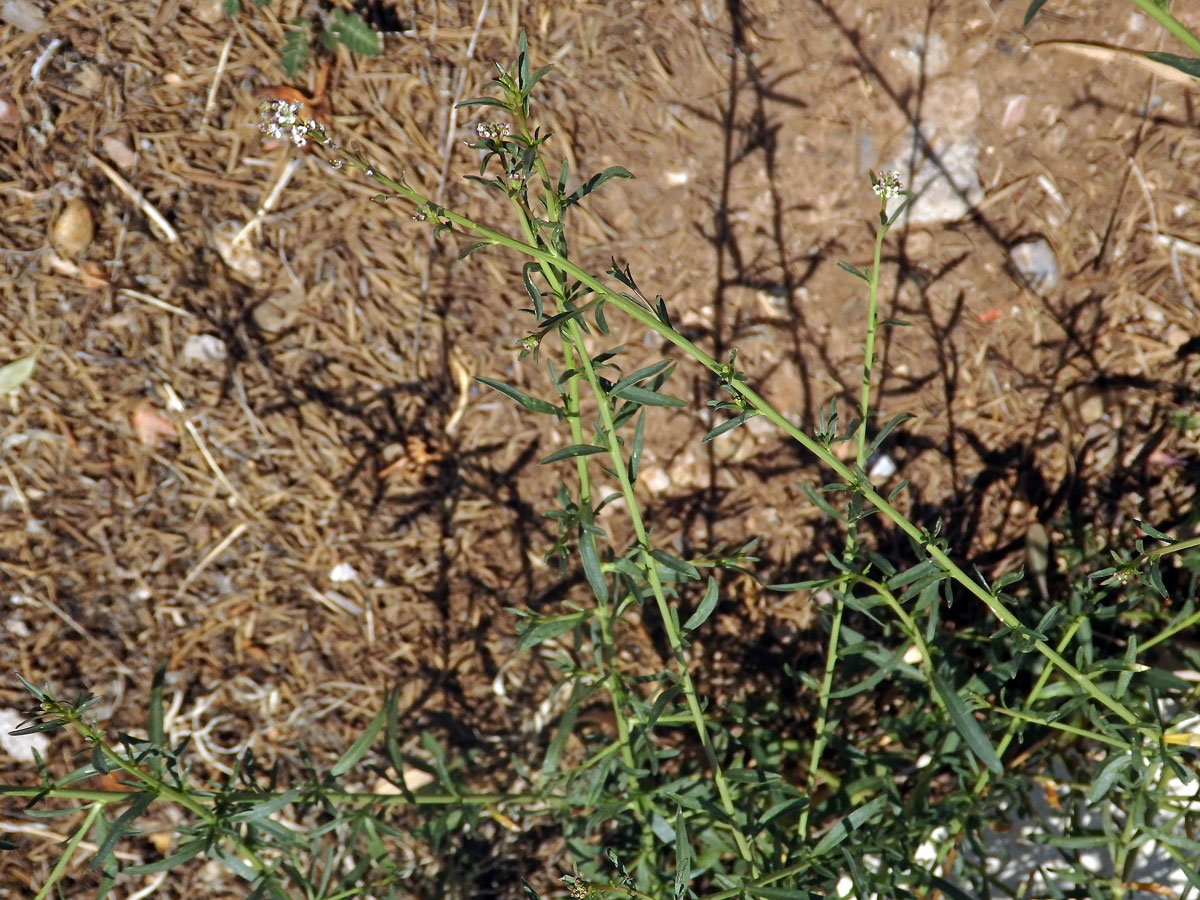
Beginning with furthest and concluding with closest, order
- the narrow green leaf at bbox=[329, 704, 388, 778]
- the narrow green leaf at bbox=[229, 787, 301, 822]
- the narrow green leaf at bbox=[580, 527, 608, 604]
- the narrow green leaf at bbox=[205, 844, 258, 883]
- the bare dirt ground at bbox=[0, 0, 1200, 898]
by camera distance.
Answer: the bare dirt ground at bbox=[0, 0, 1200, 898] → the narrow green leaf at bbox=[329, 704, 388, 778] → the narrow green leaf at bbox=[205, 844, 258, 883] → the narrow green leaf at bbox=[229, 787, 301, 822] → the narrow green leaf at bbox=[580, 527, 608, 604]

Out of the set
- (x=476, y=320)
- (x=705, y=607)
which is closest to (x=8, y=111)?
(x=476, y=320)

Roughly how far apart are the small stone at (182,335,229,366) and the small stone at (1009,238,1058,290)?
259cm

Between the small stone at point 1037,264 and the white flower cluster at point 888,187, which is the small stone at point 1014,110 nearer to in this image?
the small stone at point 1037,264

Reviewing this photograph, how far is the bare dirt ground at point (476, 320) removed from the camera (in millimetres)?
2781

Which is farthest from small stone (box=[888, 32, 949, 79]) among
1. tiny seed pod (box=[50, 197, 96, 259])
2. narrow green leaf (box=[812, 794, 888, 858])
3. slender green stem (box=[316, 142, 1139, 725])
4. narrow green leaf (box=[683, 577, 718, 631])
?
tiny seed pod (box=[50, 197, 96, 259])

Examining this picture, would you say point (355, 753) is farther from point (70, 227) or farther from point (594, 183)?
point (70, 227)

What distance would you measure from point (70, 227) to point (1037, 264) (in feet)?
10.2

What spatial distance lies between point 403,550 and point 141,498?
2.76 feet

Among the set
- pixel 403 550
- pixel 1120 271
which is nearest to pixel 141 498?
pixel 403 550

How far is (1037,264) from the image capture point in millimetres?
2852

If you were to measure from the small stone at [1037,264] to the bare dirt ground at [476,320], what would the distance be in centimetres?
4

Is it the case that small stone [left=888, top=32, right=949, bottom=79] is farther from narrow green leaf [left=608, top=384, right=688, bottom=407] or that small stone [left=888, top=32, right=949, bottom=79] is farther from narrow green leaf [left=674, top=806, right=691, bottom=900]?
narrow green leaf [left=674, top=806, right=691, bottom=900]

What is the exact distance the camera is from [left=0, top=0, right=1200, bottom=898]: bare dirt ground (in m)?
2.78

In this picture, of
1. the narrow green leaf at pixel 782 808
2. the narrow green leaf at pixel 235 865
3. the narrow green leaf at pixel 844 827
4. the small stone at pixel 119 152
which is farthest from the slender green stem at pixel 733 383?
the small stone at pixel 119 152
